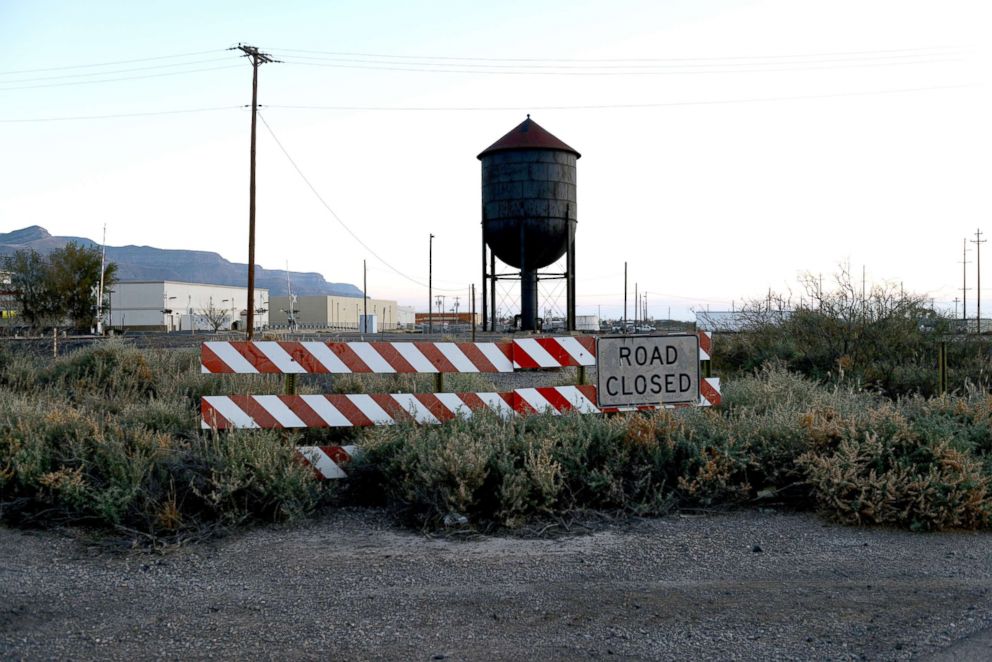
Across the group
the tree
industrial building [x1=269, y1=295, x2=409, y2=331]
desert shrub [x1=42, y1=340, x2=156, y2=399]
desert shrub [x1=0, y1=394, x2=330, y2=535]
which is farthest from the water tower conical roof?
industrial building [x1=269, y1=295, x2=409, y2=331]

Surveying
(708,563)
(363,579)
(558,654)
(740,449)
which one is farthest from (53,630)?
(740,449)

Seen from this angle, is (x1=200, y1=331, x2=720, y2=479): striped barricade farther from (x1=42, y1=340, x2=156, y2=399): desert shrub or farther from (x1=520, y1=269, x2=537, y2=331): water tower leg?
(x1=520, y1=269, x2=537, y2=331): water tower leg

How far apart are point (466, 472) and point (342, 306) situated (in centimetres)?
10603

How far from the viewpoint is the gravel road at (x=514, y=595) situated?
4047 mm

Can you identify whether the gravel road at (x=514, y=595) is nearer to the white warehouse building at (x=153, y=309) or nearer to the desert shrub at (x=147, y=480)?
the desert shrub at (x=147, y=480)

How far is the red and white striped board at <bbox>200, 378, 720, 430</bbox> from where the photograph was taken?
694cm

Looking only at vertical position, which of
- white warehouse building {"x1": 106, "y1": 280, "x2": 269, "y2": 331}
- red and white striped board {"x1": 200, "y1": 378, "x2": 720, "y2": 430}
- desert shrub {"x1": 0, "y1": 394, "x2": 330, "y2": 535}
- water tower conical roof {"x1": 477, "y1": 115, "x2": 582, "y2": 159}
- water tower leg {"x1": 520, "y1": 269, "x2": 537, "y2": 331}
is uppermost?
water tower conical roof {"x1": 477, "y1": 115, "x2": 582, "y2": 159}

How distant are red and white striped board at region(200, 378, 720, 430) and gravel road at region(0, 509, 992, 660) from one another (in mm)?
1176

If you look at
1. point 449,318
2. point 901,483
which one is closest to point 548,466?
point 901,483

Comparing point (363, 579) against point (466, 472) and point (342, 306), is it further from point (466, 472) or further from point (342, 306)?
point (342, 306)

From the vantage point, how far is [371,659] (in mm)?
3873

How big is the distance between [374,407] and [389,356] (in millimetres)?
477

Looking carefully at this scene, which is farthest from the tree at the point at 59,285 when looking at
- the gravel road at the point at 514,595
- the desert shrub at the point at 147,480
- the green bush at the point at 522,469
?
the gravel road at the point at 514,595

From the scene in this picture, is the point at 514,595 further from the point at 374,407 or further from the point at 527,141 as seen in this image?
the point at 527,141
